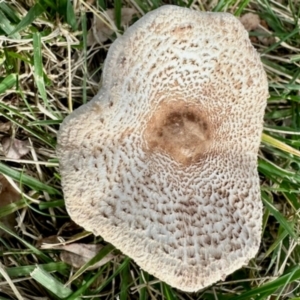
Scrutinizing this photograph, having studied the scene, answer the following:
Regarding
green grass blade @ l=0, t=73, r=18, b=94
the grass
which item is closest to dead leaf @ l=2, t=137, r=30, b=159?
the grass

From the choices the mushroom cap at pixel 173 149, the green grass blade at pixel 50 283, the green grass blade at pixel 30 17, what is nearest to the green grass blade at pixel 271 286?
the mushroom cap at pixel 173 149

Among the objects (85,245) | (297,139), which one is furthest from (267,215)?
(85,245)

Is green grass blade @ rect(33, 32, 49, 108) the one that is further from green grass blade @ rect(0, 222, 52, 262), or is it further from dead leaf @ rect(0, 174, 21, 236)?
green grass blade @ rect(0, 222, 52, 262)

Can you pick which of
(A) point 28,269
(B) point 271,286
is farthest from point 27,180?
(B) point 271,286

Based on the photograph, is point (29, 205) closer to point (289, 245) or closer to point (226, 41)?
point (226, 41)

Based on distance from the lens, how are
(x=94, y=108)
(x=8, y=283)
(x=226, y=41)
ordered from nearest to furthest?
(x=94, y=108) < (x=226, y=41) < (x=8, y=283)

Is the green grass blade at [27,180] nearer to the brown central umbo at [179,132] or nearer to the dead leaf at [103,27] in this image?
the brown central umbo at [179,132]
